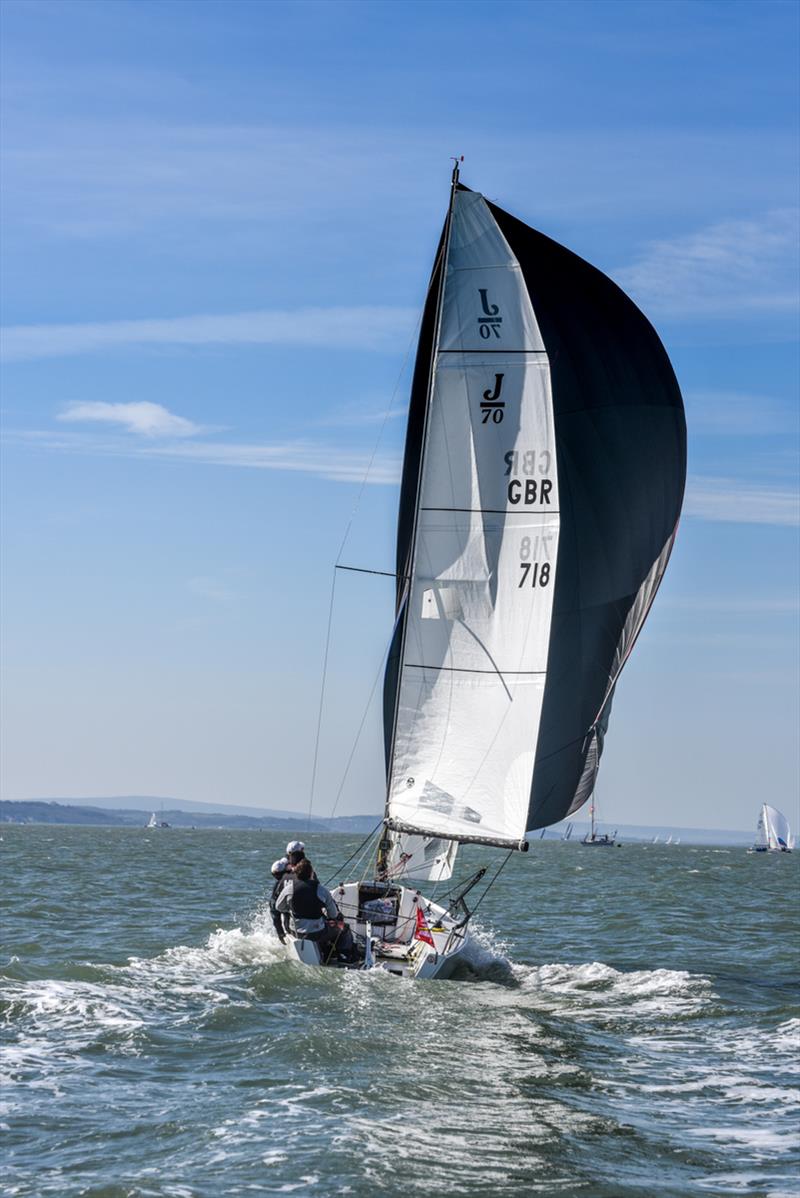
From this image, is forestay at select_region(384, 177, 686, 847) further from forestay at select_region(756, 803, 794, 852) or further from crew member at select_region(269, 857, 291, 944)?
forestay at select_region(756, 803, 794, 852)

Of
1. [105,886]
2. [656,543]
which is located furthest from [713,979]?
[105,886]

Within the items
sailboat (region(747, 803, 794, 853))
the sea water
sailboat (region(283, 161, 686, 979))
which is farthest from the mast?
sailboat (region(747, 803, 794, 853))

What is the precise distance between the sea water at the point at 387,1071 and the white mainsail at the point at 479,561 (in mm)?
2553

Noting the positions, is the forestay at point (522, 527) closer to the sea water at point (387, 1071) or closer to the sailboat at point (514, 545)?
the sailboat at point (514, 545)

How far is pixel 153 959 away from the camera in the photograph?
20172 mm

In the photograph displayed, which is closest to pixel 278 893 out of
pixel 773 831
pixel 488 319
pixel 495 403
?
pixel 495 403

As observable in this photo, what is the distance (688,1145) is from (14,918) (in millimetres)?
18286

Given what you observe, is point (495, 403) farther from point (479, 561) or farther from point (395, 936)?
point (395, 936)

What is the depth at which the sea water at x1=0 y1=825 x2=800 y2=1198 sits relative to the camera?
388 inches

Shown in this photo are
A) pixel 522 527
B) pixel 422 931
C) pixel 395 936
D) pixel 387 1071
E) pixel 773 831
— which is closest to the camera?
pixel 387 1071

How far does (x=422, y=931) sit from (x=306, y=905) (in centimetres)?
171

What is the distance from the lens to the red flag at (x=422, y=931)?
59.6ft

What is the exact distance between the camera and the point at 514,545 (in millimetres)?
18703

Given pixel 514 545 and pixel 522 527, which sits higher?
pixel 522 527
